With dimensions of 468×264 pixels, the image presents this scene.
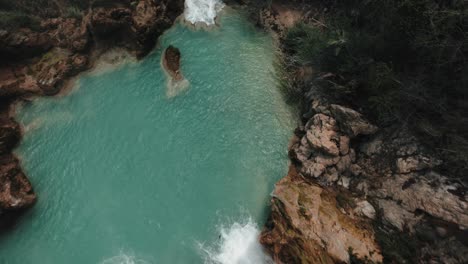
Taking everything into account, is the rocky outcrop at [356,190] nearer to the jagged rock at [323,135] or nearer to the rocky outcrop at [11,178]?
the jagged rock at [323,135]

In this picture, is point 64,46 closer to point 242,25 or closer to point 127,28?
point 127,28

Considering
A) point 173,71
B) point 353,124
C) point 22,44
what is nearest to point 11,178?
point 22,44

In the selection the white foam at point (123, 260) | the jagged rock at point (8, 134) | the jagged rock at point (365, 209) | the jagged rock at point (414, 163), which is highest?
the jagged rock at point (414, 163)

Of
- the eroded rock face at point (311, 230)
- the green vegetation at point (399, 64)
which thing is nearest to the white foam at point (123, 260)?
the eroded rock face at point (311, 230)

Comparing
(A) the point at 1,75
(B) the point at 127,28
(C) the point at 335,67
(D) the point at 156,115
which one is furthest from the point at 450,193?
(A) the point at 1,75

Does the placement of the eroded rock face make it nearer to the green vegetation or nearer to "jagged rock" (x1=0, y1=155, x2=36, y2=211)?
the green vegetation

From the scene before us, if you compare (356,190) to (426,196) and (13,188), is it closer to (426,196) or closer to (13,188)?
(426,196)
